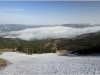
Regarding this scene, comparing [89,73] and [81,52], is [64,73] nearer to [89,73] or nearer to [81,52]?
[89,73]

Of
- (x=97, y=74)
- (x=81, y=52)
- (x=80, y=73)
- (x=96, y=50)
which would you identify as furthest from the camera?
(x=81, y=52)

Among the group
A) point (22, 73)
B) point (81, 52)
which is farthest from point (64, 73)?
point (81, 52)

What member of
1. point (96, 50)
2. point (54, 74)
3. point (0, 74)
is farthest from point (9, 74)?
point (96, 50)

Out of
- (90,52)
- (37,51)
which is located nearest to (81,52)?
(90,52)

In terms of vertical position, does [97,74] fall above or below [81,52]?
above

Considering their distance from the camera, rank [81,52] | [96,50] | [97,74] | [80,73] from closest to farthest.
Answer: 1. [97,74]
2. [80,73]
3. [96,50]
4. [81,52]

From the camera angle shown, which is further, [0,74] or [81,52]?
[81,52]

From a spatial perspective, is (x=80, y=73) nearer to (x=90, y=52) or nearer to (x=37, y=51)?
(x=90, y=52)

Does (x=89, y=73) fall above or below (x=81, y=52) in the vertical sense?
above

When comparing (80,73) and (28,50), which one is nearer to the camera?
(80,73)
